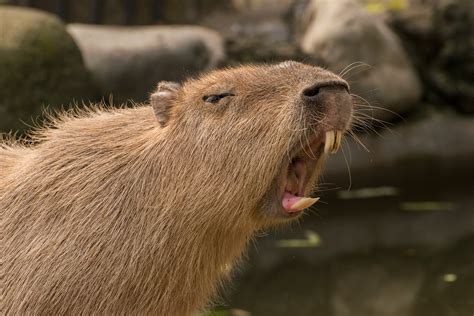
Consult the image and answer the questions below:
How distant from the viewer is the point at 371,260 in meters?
6.27

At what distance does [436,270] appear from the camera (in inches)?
235

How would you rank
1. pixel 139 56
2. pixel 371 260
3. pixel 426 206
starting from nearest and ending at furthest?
pixel 371 260 < pixel 426 206 < pixel 139 56

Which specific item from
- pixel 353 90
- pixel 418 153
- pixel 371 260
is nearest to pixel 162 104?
pixel 371 260

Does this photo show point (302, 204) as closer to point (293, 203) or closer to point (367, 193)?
point (293, 203)

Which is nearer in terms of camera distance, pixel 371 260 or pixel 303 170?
pixel 303 170

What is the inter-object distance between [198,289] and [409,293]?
2.74 m

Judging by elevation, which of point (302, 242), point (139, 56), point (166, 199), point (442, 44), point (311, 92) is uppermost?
point (311, 92)

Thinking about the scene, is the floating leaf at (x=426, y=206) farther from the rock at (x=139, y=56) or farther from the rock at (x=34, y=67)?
the rock at (x=34, y=67)

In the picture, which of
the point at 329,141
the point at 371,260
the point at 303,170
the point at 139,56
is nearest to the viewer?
the point at 329,141

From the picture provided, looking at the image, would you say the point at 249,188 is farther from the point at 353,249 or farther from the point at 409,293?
the point at 353,249

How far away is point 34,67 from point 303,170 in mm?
3809

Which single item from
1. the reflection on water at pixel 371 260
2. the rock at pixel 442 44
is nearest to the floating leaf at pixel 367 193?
the reflection on water at pixel 371 260

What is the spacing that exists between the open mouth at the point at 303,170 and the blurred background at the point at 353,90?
6.79 ft

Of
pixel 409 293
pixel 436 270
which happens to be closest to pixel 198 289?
pixel 409 293
